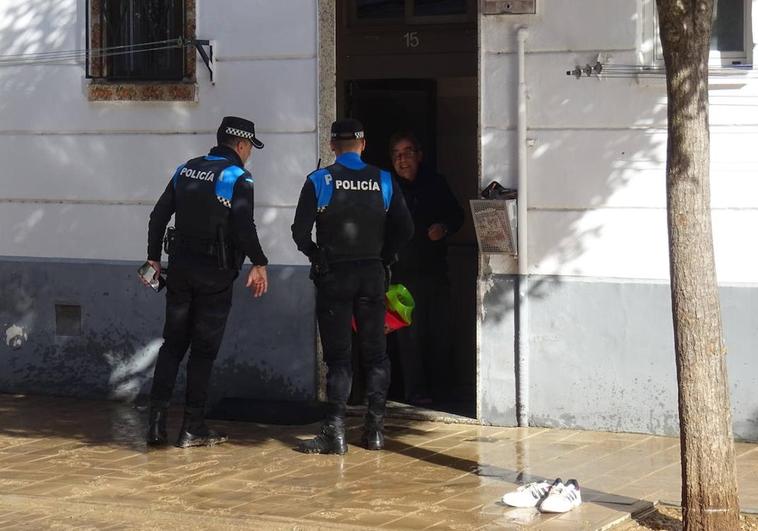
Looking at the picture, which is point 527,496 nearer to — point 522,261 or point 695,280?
point 695,280

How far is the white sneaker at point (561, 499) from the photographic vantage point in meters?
7.07

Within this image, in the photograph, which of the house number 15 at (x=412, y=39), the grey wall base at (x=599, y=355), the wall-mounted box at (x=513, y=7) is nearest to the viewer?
the grey wall base at (x=599, y=355)

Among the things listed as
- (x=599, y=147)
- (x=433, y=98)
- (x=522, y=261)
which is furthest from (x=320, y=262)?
(x=433, y=98)

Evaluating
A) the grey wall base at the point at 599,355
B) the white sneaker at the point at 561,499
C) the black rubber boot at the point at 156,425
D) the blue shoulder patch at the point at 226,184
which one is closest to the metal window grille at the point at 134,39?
the blue shoulder patch at the point at 226,184

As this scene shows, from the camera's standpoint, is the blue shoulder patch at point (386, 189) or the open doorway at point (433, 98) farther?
the open doorway at point (433, 98)

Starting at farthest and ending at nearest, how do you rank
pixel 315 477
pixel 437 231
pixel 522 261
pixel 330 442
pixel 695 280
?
pixel 437 231 < pixel 522 261 < pixel 330 442 < pixel 315 477 < pixel 695 280

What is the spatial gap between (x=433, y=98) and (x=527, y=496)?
4832 millimetres

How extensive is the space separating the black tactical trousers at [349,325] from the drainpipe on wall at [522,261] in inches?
41.9

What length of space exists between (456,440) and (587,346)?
1.05 meters

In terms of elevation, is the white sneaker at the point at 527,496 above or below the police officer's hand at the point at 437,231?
below

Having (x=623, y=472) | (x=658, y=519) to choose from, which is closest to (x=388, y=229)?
(x=623, y=472)

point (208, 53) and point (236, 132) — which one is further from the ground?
point (208, 53)

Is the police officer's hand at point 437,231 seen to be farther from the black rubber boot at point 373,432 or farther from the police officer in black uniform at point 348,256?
the black rubber boot at point 373,432

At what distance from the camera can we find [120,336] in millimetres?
10516
